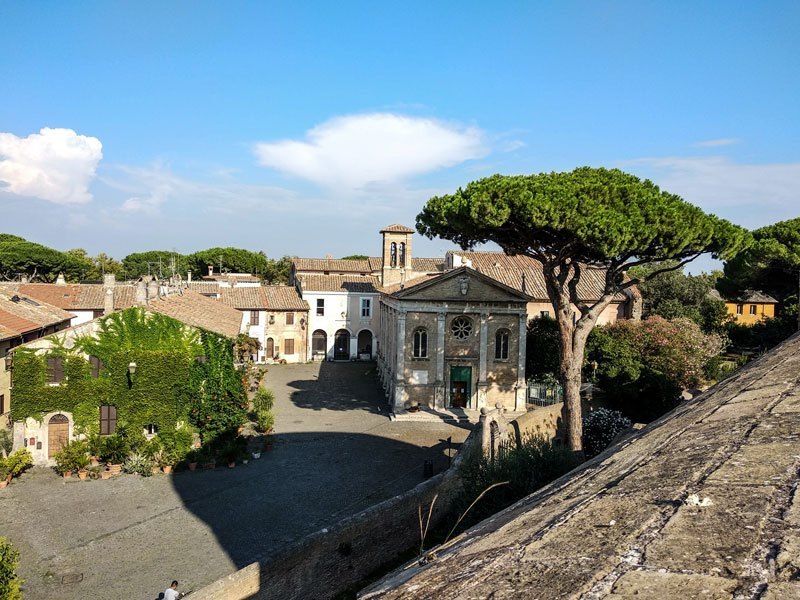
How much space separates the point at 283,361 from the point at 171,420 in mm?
24264

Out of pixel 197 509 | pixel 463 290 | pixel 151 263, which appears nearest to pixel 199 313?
pixel 197 509

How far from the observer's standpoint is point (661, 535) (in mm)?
2371

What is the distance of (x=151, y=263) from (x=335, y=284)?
2339 inches

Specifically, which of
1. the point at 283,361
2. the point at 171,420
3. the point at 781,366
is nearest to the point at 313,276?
the point at 283,361

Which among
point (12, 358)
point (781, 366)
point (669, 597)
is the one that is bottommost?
point (12, 358)

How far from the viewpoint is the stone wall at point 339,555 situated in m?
9.76

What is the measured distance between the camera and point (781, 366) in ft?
20.3

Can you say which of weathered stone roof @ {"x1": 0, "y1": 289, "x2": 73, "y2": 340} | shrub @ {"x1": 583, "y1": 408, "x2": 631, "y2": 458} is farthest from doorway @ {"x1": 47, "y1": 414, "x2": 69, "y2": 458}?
shrub @ {"x1": 583, "y1": 408, "x2": 631, "y2": 458}

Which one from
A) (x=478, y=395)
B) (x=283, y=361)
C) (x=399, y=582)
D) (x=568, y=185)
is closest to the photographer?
(x=399, y=582)

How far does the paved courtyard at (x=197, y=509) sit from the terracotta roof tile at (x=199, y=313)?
18.4 feet

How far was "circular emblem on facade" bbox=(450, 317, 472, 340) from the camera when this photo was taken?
98.3 feet

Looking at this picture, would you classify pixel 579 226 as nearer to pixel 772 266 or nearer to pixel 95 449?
pixel 95 449

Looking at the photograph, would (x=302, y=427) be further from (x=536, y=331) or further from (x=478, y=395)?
(x=536, y=331)

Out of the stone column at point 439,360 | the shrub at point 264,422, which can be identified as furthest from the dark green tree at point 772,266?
the shrub at point 264,422
